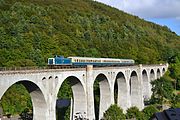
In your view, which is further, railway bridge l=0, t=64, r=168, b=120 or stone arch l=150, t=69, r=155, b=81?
stone arch l=150, t=69, r=155, b=81

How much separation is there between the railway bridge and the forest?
58.8ft

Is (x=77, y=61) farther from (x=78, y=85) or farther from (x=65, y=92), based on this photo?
(x=65, y=92)

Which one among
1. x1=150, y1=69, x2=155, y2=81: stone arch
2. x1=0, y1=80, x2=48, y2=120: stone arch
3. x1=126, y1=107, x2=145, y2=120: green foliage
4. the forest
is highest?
the forest

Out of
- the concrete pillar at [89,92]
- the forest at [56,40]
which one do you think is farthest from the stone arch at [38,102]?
the forest at [56,40]

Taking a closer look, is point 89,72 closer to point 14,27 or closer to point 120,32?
point 14,27

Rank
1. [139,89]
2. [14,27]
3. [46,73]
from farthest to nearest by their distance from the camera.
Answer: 1. [14,27]
2. [139,89]
3. [46,73]

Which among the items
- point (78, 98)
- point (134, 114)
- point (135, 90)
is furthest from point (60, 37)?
point (78, 98)

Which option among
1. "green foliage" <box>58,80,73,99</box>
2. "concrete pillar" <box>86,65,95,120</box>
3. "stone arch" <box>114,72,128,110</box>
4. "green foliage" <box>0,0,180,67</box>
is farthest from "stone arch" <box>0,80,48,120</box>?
"green foliage" <box>58,80,73,99</box>

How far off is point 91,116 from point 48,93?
486 inches

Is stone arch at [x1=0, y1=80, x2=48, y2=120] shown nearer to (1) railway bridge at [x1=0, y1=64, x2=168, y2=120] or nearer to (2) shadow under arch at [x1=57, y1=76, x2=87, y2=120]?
(1) railway bridge at [x1=0, y1=64, x2=168, y2=120]

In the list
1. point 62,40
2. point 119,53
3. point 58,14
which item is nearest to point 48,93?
point 62,40

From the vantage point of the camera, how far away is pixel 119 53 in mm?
118500

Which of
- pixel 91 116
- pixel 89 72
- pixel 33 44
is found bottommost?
pixel 91 116

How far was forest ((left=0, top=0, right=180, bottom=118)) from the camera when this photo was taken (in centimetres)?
7969
